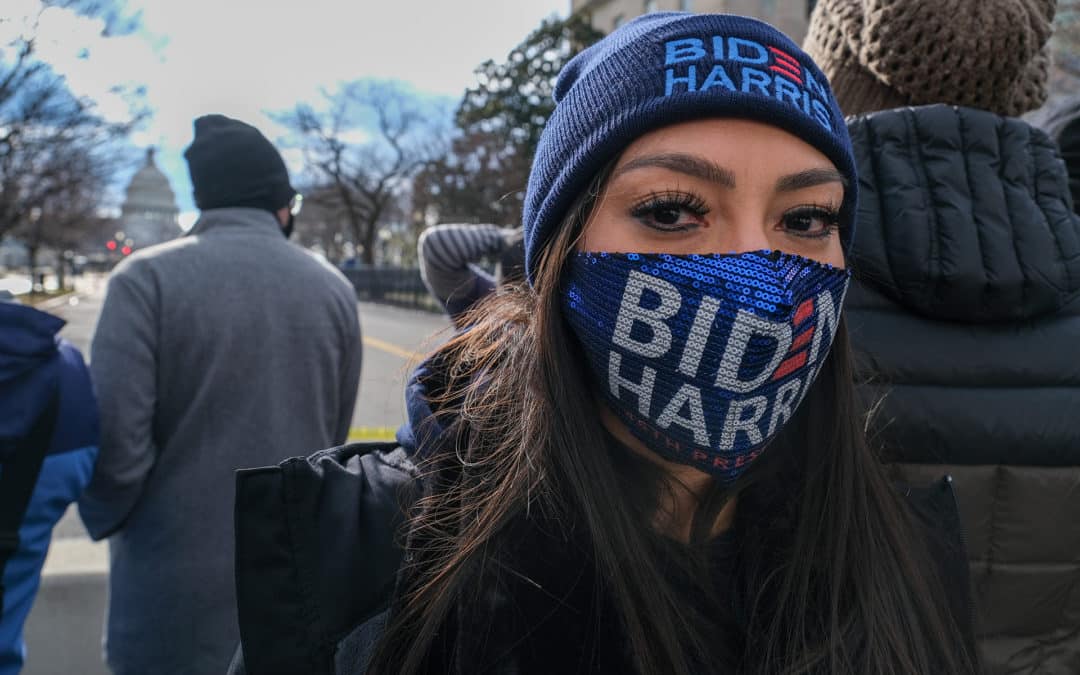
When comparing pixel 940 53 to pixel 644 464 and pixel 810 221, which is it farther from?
pixel 644 464

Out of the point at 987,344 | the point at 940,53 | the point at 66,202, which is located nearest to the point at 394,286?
the point at 66,202

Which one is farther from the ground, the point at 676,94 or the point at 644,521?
the point at 676,94

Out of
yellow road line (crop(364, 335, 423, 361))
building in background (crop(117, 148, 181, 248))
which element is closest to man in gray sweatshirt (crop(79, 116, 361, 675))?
yellow road line (crop(364, 335, 423, 361))

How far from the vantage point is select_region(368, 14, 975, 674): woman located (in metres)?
1.08

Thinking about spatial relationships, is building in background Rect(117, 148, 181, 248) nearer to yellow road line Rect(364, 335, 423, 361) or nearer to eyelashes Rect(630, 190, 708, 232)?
yellow road line Rect(364, 335, 423, 361)

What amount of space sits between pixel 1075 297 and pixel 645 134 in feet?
3.15

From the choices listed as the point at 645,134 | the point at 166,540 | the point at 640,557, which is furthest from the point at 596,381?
the point at 166,540

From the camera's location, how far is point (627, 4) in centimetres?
2764

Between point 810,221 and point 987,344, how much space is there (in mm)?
469

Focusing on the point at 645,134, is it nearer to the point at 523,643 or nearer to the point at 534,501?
the point at 534,501

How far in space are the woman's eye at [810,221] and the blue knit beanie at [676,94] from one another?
0.27ft

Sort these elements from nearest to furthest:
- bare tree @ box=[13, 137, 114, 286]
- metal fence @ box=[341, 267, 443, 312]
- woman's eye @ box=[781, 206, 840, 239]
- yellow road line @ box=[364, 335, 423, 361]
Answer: woman's eye @ box=[781, 206, 840, 239] < yellow road line @ box=[364, 335, 423, 361] < bare tree @ box=[13, 137, 114, 286] < metal fence @ box=[341, 267, 443, 312]

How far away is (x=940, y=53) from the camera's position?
1.42 m

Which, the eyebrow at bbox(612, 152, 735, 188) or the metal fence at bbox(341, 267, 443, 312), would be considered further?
the metal fence at bbox(341, 267, 443, 312)
